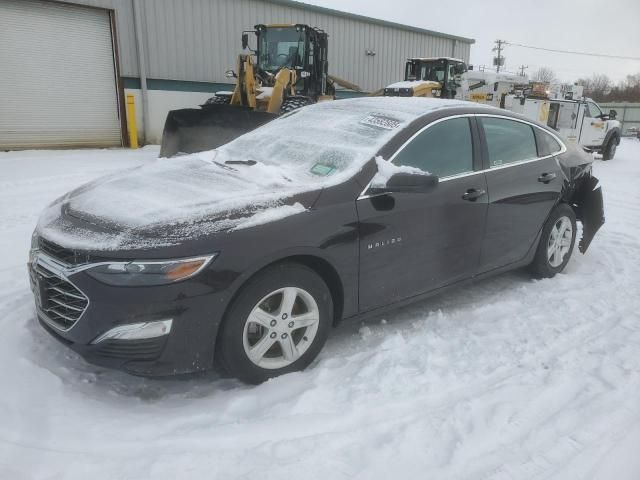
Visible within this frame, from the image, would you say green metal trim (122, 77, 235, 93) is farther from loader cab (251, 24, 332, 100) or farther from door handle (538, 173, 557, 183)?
door handle (538, 173, 557, 183)

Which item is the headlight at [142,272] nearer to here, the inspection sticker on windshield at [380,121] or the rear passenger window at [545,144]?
the inspection sticker on windshield at [380,121]

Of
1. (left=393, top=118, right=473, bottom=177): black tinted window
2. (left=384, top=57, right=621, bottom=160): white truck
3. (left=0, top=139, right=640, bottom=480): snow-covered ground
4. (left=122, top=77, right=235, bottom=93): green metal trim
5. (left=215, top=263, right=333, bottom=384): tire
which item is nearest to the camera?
(left=0, top=139, right=640, bottom=480): snow-covered ground

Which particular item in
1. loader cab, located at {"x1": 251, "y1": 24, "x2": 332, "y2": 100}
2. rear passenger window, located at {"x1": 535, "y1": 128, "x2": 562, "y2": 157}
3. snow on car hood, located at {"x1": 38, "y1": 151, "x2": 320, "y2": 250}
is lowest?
snow on car hood, located at {"x1": 38, "y1": 151, "x2": 320, "y2": 250}

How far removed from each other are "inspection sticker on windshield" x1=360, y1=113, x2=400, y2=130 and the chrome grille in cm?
217

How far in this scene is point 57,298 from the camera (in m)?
2.64

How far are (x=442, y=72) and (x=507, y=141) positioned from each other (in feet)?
41.3

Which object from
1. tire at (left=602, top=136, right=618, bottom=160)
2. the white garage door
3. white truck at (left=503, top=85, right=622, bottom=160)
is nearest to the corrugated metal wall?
the white garage door

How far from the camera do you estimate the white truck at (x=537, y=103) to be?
48.1 feet

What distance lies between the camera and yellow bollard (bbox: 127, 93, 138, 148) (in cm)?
1384

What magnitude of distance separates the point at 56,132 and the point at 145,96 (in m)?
2.56

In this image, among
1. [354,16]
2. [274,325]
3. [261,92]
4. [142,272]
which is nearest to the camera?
[142,272]

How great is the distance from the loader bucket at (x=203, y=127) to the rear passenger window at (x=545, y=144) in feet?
18.4

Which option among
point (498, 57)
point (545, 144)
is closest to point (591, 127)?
point (545, 144)

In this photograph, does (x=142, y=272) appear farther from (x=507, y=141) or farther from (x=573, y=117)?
(x=573, y=117)
